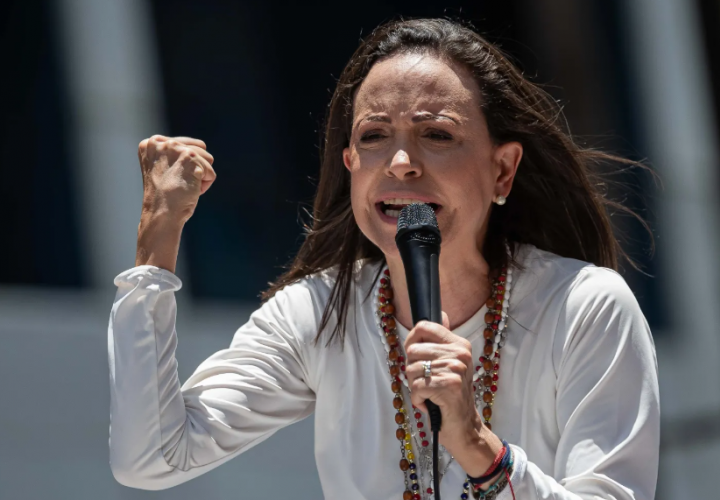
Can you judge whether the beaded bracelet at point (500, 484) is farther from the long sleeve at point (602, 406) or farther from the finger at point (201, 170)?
the finger at point (201, 170)

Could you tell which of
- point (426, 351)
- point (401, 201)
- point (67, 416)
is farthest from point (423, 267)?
point (67, 416)

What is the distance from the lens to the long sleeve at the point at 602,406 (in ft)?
7.36

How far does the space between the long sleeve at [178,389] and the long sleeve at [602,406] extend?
686 millimetres

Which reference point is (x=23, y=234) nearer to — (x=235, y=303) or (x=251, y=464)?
(x=235, y=303)

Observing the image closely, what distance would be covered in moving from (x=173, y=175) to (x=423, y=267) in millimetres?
763

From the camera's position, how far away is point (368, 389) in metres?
2.74

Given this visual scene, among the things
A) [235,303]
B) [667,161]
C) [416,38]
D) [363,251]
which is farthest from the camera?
[667,161]

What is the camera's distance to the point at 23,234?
18.1 feet

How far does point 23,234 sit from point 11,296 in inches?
12.4

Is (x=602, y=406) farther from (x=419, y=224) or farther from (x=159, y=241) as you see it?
(x=159, y=241)

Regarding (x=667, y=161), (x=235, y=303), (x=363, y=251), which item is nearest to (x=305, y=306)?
(x=363, y=251)

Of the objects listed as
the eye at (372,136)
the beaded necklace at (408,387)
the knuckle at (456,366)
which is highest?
the eye at (372,136)

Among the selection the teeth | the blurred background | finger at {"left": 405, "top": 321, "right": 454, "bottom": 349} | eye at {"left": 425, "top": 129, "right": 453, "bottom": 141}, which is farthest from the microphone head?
the blurred background

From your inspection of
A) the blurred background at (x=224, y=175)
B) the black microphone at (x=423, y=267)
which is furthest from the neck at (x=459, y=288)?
the blurred background at (x=224, y=175)
